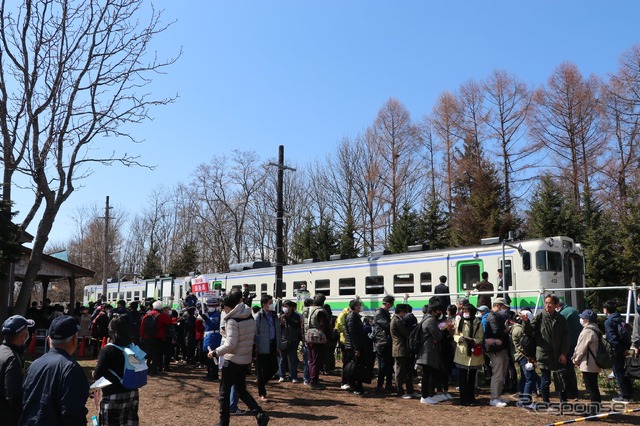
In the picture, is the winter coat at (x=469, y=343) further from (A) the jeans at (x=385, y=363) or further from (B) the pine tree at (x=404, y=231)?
(B) the pine tree at (x=404, y=231)

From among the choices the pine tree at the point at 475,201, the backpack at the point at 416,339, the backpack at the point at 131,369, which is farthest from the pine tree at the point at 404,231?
the backpack at the point at 131,369

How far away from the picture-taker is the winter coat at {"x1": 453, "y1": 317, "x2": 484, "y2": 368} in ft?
31.2

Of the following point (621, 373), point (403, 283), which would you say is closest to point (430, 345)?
point (621, 373)

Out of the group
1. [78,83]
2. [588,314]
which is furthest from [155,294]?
[588,314]

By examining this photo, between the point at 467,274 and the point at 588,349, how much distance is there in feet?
29.0

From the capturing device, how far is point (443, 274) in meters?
18.2

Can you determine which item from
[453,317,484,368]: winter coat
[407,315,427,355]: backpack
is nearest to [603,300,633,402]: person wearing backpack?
[453,317,484,368]: winter coat

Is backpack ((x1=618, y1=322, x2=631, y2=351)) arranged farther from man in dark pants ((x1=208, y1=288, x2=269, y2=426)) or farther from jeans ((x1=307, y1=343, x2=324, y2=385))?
man in dark pants ((x1=208, y1=288, x2=269, y2=426))

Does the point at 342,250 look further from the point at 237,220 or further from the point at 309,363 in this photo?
the point at 309,363

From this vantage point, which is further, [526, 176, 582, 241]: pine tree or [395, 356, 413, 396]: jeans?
[526, 176, 582, 241]: pine tree

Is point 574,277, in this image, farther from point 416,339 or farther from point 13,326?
point 13,326

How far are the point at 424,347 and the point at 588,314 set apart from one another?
2786 mm

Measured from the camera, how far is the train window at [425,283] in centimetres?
1867

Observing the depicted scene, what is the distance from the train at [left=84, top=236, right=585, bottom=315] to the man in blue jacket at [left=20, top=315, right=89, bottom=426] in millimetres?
10186
